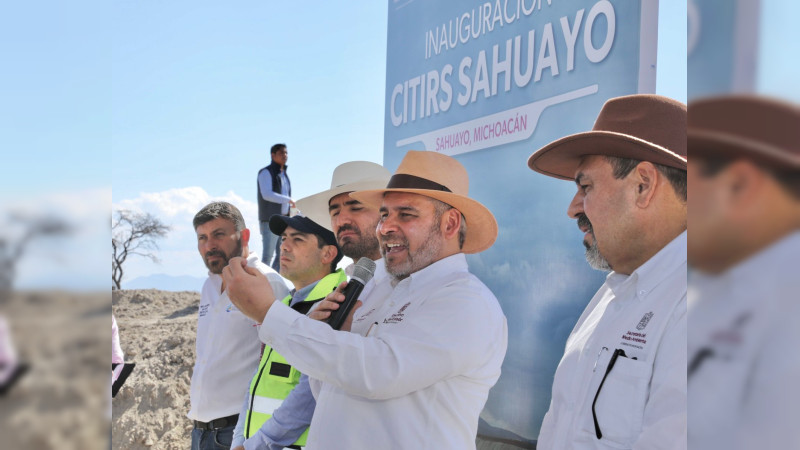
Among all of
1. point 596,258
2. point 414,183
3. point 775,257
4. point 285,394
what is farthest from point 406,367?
point 775,257

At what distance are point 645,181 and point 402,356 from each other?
0.87 meters

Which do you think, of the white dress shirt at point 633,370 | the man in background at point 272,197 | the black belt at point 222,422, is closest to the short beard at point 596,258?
the white dress shirt at point 633,370

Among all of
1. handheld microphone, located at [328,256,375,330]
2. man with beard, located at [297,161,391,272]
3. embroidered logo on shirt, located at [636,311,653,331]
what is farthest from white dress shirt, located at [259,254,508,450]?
man with beard, located at [297,161,391,272]

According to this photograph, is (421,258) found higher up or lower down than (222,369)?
higher up

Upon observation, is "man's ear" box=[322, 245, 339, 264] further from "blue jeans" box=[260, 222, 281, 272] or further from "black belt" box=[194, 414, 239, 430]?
"blue jeans" box=[260, 222, 281, 272]

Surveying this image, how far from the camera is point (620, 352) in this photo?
68.9 inches

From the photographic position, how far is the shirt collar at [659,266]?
1.82 meters

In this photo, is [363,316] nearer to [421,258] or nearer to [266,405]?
[421,258]

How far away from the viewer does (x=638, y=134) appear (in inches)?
79.2

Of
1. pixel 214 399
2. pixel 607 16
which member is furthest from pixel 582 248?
pixel 214 399

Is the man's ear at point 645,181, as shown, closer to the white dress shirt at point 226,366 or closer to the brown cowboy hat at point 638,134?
the brown cowboy hat at point 638,134

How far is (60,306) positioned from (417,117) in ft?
13.3

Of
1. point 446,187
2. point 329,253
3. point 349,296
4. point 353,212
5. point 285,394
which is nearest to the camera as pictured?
point 349,296

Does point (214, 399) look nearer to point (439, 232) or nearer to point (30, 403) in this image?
point (439, 232)
